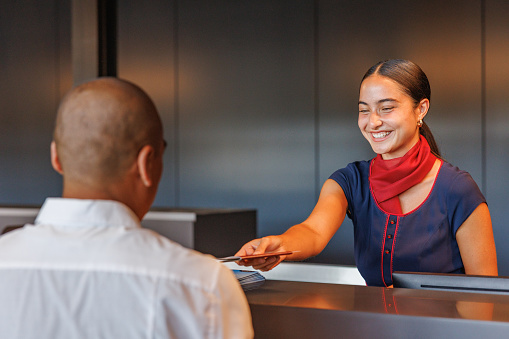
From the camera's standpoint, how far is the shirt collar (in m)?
0.78

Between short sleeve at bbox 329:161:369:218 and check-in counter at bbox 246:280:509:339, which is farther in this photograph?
short sleeve at bbox 329:161:369:218

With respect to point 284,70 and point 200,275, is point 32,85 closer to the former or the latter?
point 284,70

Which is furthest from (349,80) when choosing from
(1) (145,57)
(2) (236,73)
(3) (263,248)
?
(3) (263,248)

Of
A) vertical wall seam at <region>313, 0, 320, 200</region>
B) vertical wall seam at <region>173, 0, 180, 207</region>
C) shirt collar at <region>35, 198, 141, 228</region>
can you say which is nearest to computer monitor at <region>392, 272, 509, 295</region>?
shirt collar at <region>35, 198, 141, 228</region>

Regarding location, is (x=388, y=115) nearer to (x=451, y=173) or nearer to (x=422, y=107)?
(x=422, y=107)

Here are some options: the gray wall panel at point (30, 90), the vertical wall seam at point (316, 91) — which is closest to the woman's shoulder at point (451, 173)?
the vertical wall seam at point (316, 91)

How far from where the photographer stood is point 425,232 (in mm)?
1818

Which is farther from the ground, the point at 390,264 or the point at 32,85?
the point at 32,85

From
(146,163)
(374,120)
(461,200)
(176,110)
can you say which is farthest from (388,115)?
(176,110)

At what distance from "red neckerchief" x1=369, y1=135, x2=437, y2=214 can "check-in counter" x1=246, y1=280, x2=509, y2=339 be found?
63cm

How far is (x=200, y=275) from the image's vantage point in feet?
2.44

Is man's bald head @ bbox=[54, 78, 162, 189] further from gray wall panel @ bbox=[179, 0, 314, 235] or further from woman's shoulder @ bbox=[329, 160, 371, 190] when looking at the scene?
gray wall panel @ bbox=[179, 0, 314, 235]

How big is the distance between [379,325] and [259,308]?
27 centimetres

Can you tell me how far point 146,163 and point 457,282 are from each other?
875 millimetres
